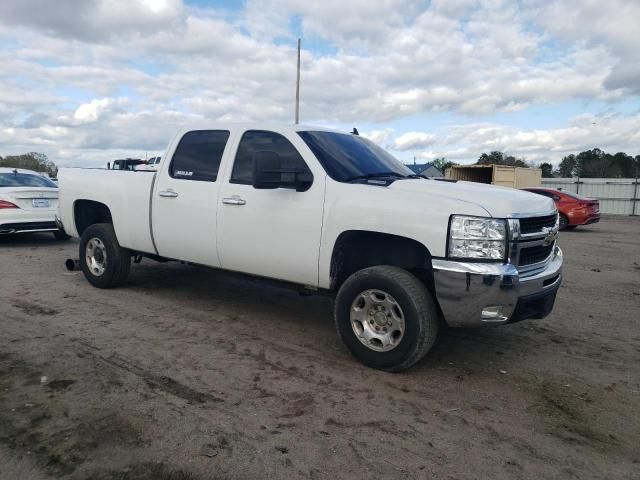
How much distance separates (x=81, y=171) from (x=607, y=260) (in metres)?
10.2

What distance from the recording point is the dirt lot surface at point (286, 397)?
304cm

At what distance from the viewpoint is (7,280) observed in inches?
295

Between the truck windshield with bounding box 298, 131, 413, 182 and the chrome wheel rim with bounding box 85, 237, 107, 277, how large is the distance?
3.35 m

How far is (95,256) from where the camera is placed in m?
7.08

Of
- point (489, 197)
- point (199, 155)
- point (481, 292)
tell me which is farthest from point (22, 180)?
point (481, 292)

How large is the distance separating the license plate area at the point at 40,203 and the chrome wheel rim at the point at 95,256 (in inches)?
164

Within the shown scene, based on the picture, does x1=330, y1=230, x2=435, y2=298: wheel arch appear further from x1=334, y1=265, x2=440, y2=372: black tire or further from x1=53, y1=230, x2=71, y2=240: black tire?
x1=53, y1=230, x2=71, y2=240: black tire

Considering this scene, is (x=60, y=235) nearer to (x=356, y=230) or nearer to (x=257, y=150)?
(x=257, y=150)

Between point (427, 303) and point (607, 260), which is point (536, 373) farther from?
point (607, 260)

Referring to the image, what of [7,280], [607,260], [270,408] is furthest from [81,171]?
[607,260]

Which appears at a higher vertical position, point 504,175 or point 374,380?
point 504,175

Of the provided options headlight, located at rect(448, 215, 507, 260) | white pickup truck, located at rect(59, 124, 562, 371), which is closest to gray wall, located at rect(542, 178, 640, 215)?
white pickup truck, located at rect(59, 124, 562, 371)

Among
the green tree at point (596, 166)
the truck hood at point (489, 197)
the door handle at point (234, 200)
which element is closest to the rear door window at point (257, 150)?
the door handle at point (234, 200)

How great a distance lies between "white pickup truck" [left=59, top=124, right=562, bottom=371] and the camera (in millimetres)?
4031
